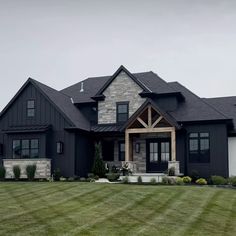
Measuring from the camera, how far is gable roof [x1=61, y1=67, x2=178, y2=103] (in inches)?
1226

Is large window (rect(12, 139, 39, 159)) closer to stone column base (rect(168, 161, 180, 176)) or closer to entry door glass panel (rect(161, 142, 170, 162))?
entry door glass panel (rect(161, 142, 170, 162))

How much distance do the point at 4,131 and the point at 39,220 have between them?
18.5m

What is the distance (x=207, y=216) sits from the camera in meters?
14.0

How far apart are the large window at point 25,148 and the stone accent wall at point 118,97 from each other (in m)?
5.34

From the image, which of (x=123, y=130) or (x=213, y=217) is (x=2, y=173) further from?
(x=213, y=217)

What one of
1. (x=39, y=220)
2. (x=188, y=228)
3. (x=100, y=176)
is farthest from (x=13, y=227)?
(x=100, y=176)

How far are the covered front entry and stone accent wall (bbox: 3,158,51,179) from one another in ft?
17.4

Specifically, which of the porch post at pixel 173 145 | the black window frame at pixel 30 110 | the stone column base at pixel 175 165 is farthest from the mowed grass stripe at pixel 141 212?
the black window frame at pixel 30 110

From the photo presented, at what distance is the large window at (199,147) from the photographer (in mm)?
28438

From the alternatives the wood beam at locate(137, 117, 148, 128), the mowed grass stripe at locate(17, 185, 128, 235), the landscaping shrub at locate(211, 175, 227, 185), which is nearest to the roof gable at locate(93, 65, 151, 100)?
the wood beam at locate(137, 117, 148, 128)

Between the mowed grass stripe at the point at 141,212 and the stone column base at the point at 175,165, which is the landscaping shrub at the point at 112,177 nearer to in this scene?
the stone column base at the point at 175,165

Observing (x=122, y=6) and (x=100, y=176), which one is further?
(x=100, y=176)

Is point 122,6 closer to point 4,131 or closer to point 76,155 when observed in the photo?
point 76,155

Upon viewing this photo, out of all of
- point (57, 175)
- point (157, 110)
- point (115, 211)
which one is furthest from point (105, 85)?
point (115, 211)
